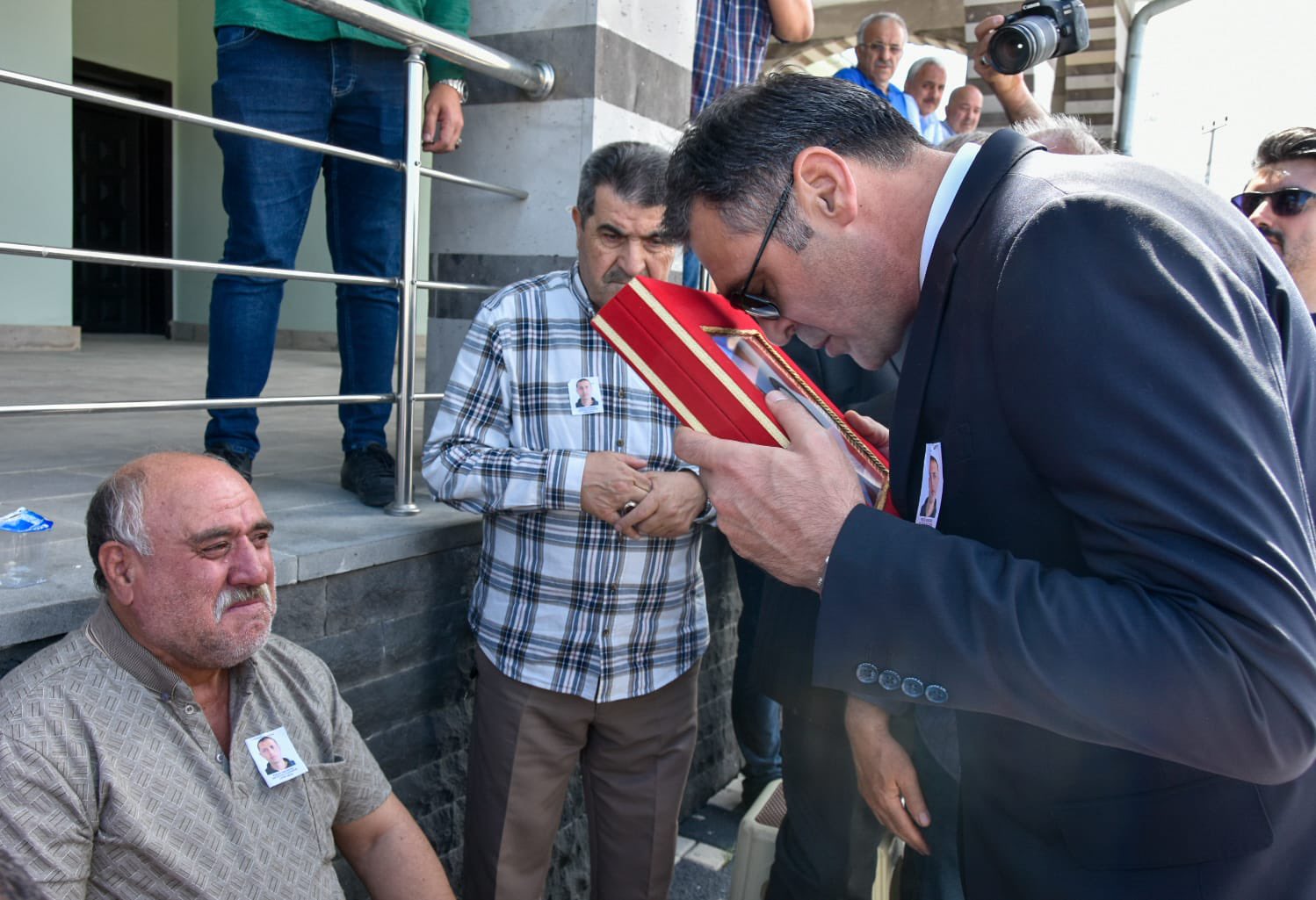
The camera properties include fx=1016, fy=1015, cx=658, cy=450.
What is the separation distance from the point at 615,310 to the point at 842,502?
0.61m

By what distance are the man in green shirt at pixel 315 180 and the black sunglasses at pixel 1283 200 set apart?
7.65 ft

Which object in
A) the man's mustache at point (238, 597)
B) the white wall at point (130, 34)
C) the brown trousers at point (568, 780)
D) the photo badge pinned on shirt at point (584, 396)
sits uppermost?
the white wall at point (130, 34)

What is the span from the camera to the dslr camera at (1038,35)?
331 cm

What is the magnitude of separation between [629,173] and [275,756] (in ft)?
4.89

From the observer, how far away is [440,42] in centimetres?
263

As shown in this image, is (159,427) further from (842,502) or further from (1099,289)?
(1099,289)

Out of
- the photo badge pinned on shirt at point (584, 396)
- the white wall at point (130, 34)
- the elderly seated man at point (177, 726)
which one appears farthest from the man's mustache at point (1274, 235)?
the white wall at point (130, 34)

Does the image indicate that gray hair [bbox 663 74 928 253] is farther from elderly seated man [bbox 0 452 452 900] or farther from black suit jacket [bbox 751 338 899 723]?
elderly seated man [bbox 0 452 452 900]

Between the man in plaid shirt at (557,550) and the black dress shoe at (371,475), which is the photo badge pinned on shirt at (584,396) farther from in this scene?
the black dress shoe at (371,475)

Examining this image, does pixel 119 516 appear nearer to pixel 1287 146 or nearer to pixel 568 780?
pixel 568 780

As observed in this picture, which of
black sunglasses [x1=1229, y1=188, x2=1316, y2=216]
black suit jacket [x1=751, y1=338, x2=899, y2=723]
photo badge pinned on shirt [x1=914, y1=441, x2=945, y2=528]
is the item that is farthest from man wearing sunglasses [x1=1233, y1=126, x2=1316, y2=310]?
photo badge pinned on shirt [x1=914, y1=441, x2=945, y2=528]

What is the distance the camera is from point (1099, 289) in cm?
92

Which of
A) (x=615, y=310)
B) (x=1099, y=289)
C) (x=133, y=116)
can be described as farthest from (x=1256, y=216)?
(x=133, y=116)

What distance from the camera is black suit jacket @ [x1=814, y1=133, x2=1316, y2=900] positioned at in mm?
884
